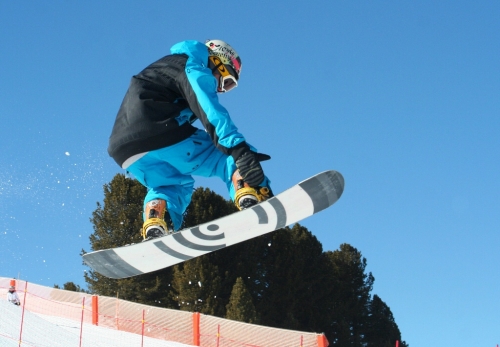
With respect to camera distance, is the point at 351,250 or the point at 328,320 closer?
the point at 328,320

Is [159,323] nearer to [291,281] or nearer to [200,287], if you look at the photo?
[200,287]

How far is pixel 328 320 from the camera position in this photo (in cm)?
3566

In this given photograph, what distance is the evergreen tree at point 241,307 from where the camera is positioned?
28361 mm

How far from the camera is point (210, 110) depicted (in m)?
6.76

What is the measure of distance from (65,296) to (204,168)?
14670mm

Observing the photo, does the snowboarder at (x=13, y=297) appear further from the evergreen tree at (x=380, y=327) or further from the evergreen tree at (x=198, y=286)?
the evergreen tree at (x=380, y=327)

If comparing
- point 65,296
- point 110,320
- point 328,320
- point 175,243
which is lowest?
point 175,243

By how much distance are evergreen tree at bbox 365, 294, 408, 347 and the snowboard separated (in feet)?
106

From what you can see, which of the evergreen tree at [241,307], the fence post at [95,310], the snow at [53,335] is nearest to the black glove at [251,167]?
the snow at [53,335]

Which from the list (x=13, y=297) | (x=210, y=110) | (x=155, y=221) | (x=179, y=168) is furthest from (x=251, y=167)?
(x=13, y=297)

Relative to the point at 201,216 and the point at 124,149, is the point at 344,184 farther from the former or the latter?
the point at 201,216

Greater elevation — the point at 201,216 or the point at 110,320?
the point at 201,216

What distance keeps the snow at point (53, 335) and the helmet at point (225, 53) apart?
213 inches

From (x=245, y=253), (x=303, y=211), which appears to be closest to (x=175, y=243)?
(x=303, y=211)
